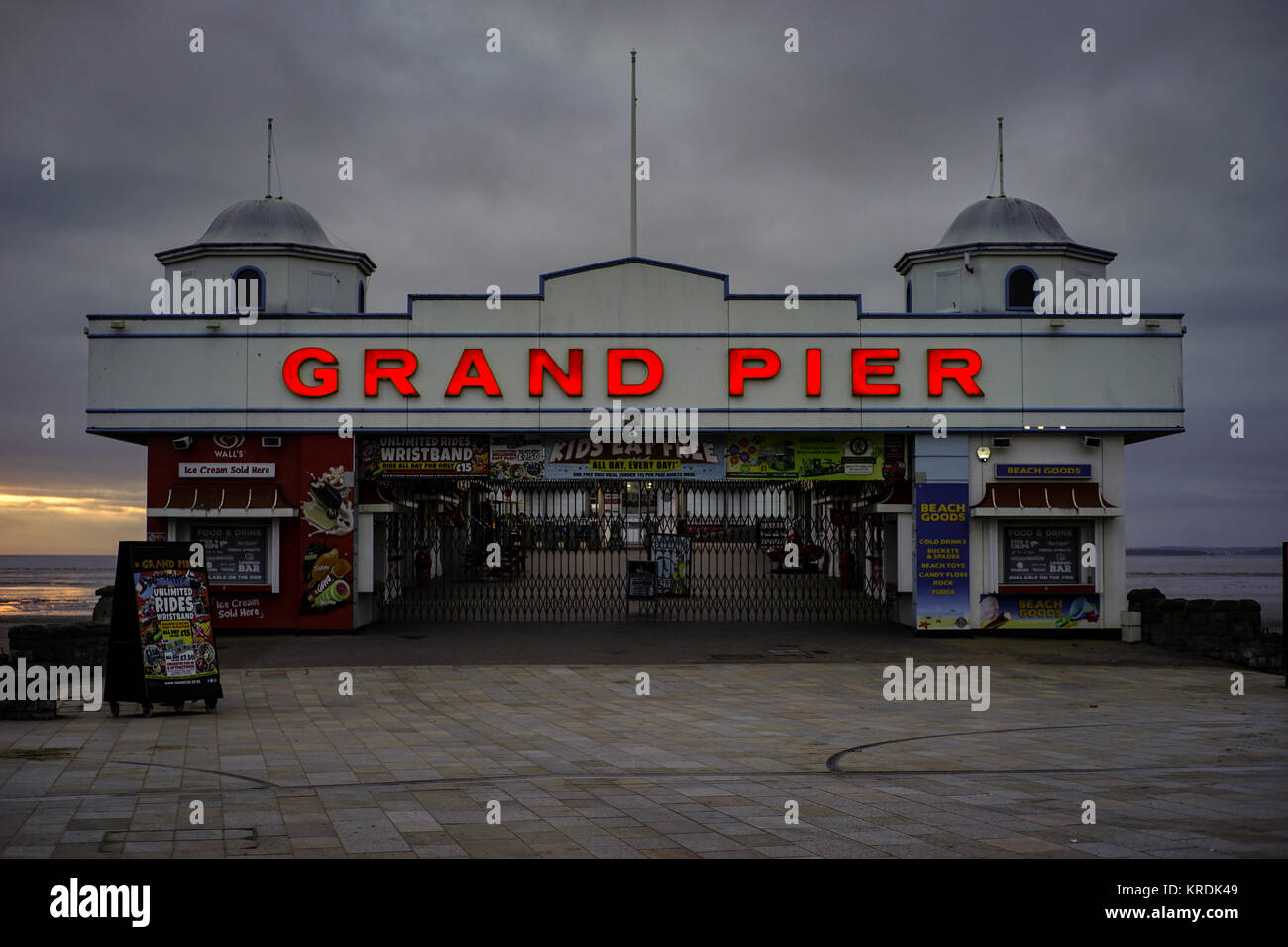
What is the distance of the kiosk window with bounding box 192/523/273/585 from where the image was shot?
2308cm

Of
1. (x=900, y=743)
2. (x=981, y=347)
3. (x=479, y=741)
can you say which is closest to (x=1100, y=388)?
(x=981, y=347)

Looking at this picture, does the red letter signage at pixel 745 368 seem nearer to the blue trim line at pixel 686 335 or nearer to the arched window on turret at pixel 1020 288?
the blue trim line at pixel 686 335

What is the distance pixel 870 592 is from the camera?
30.1 meters

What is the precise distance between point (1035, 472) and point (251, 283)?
1699 cm

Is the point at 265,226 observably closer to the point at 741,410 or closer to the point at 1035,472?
the point at 741,410

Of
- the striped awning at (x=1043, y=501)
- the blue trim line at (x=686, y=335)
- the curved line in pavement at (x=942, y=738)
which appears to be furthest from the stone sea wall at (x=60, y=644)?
the striped awning at (x=1043, y=501)

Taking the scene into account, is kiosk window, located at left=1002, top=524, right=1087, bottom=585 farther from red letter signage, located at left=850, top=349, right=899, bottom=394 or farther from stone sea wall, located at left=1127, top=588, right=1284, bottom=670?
red letter signage, located at left=850, top=349, right=899, bottom=394

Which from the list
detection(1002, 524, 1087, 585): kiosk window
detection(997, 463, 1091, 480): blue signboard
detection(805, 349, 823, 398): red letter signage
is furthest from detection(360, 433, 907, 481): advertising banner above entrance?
detection(1002, 524, 1087, 585): kiosk window

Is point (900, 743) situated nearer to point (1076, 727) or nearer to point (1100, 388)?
point (1076, 727)

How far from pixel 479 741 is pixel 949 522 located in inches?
541

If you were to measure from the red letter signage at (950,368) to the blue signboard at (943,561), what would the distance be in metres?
2.31

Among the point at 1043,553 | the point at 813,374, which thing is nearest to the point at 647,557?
the point at 813,374

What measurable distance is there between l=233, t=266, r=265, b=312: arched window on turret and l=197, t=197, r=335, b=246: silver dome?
2.14 feet

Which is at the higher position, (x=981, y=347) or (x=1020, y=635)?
(x=981, y=347)
